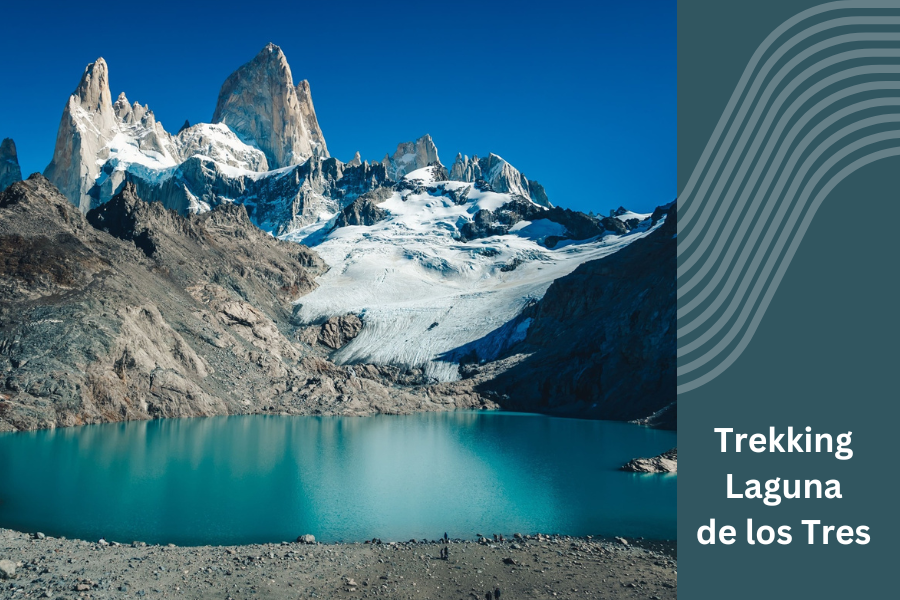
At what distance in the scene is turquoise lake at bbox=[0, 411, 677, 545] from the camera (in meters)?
24.2

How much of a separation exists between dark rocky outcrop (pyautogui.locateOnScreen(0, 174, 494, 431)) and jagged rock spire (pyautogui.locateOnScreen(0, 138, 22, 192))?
10611cm

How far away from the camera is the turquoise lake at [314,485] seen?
24.2m

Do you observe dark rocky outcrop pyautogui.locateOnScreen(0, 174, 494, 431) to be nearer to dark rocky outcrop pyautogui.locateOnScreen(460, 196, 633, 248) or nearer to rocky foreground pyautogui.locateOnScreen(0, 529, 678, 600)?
rocky foreground pyautogui.locateOnScreen(0, 529, 678, 600)

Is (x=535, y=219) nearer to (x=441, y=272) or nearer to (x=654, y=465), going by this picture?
(x=441, y=272)

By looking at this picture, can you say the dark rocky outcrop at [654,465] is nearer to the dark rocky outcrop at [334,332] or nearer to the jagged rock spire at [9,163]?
the dark rocky outcrop at [334,332]

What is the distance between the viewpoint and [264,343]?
81.1 m

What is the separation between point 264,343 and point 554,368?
119ft

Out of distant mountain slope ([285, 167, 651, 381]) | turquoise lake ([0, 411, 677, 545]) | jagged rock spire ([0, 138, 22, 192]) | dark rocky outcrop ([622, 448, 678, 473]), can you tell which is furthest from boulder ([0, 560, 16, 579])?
jagged rock spire ([0, 138, 22, 192])

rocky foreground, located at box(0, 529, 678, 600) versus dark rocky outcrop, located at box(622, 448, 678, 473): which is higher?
dark rocky outcrop, located at box(622, 448, 678, 473)

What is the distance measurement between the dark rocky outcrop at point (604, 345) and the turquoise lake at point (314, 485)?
1782cm

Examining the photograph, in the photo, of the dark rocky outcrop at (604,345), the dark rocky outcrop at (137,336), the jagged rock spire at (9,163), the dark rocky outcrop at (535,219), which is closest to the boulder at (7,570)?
the dark rocky outcrop at (137,336)

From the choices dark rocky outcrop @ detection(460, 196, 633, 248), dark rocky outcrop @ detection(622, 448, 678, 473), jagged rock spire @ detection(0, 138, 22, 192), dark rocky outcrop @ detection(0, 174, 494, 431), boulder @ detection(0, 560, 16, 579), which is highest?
jagged rock spire @ detection(0, 138, 22, 192)

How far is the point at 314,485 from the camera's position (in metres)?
31.6

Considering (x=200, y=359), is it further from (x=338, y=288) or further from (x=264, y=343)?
(x=338, y=288)
